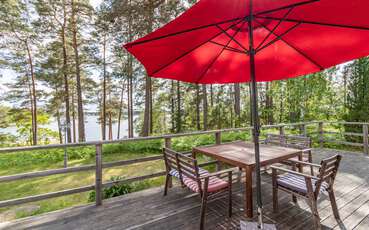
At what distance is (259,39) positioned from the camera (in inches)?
88.7

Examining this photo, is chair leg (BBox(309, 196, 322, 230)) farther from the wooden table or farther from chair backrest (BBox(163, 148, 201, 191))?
chair backrest (BBox(163, 148, 201, 191))

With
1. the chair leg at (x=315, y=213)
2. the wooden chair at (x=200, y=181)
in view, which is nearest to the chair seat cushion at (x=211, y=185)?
the wooden chair at (x=200, y=181)

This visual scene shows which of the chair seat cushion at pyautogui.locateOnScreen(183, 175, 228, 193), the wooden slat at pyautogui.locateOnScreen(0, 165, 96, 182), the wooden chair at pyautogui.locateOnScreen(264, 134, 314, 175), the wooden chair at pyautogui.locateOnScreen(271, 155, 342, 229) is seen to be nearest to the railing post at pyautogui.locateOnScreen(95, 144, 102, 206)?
the wooden slat at pyautogui.locateOnScreen(0, 165, 96, 182)

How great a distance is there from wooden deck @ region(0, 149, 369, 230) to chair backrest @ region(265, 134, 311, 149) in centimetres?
81

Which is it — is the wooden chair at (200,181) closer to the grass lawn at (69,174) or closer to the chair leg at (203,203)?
the chair leg at (203,203)

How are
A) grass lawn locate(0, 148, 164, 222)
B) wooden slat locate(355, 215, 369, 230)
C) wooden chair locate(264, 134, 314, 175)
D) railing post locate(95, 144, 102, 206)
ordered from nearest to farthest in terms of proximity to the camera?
wooden slat locate(355, 215, 369, 230) < railing post locate(95, 144, 102, 206) < wooden chair locate(264, 134, 314, 175) < grass lawn locate(0, 148, 164, 222)

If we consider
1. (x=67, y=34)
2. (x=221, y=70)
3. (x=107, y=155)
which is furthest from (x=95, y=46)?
(x=221, y=70)

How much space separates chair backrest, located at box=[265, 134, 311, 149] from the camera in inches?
133

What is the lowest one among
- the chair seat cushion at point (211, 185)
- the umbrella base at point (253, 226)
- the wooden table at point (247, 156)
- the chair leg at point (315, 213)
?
the umbrella base at point (253, 226)

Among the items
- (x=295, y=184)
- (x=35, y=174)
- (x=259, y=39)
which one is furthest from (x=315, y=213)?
(x=35, y=174)

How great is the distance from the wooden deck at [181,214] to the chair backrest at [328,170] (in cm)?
50

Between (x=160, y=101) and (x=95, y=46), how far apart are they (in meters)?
7.20

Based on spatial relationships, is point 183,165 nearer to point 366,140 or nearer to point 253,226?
point 253,226

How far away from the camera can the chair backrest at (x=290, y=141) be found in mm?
3371
